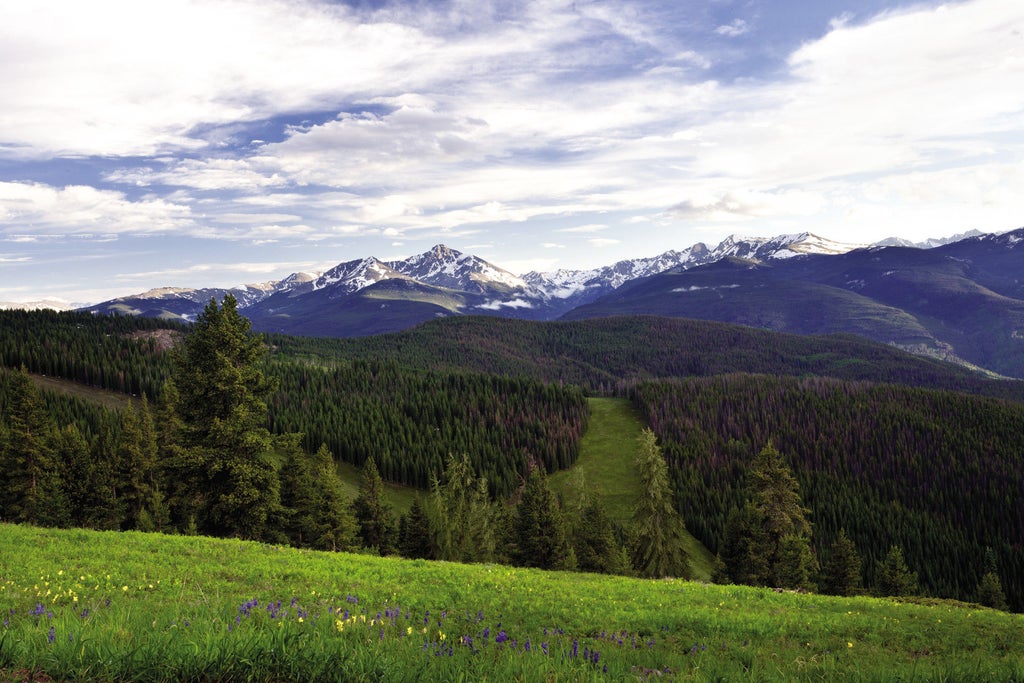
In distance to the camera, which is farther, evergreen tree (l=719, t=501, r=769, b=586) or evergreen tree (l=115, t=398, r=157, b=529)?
evergreen tree (l=719, t=501, r=769, b=586)

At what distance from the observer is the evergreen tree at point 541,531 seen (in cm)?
5422

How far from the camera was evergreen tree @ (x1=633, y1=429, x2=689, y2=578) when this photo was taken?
169ft

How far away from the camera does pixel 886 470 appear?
15375cm

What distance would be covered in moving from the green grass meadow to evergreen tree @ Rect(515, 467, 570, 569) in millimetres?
36363

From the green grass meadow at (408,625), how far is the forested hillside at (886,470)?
93.9 metres

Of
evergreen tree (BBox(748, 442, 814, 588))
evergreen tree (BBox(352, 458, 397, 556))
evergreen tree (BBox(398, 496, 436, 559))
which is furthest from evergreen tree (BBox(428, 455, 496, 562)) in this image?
evergreen tree (BBox(748, 442, 814, 588))

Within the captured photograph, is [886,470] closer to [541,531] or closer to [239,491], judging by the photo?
[541,531]

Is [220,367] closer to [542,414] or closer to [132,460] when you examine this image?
[132,460]

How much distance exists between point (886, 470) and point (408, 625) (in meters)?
188

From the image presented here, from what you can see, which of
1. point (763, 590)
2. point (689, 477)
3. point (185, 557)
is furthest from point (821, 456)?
point (185, 557)

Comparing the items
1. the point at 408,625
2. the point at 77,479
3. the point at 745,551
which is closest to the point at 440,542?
the point at 745,551

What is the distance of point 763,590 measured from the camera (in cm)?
1958

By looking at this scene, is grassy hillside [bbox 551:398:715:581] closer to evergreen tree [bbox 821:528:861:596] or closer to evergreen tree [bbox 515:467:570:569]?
evergreen tree [bbox 821:528:861:596]

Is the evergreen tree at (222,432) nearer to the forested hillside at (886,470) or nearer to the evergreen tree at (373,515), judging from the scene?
the evergreen tree at (373,515)
